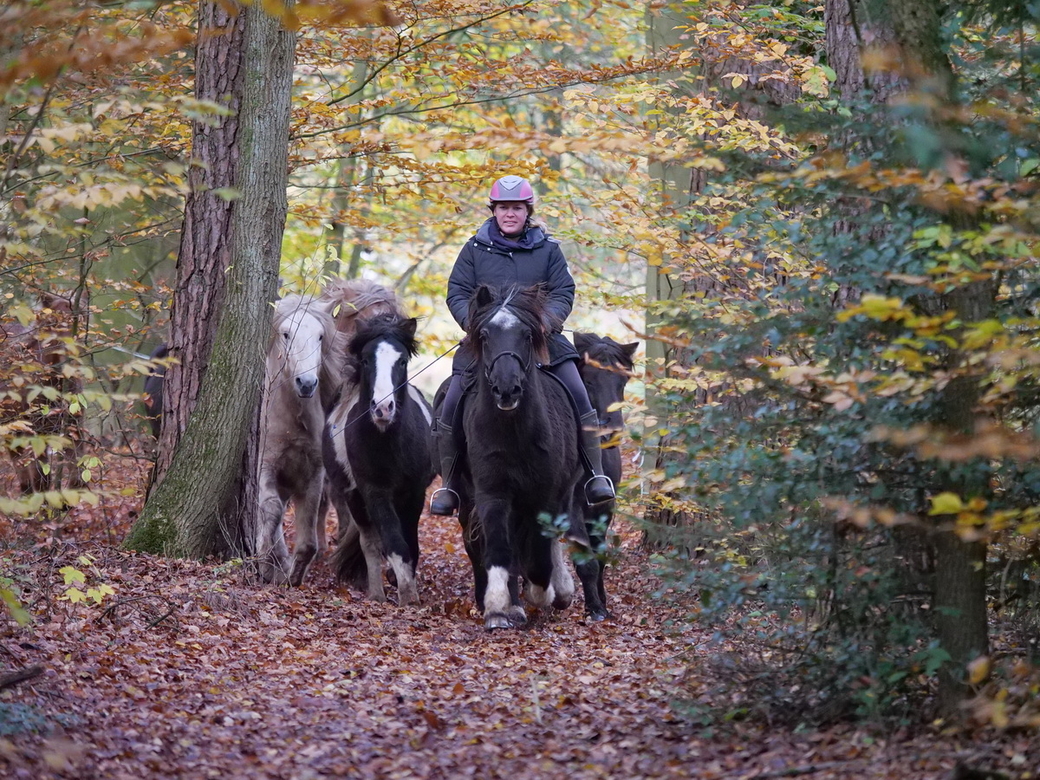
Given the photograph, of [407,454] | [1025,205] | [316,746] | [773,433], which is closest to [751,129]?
[407,454]

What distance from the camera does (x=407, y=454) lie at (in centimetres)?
1007

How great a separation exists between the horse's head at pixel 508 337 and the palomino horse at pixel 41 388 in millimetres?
2791

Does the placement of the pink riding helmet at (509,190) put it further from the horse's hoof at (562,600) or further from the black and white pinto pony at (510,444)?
the horse's hoof at (562,600)

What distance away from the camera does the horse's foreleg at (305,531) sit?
33.7 feet

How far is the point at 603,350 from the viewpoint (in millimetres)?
10695

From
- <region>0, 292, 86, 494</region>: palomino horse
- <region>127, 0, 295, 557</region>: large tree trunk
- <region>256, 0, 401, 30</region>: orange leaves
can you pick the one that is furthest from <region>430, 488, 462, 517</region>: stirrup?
<region>256, 0, 401, 30</region>: orange leaves

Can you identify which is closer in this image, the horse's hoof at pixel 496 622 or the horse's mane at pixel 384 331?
the horse's hoof at pixel 496 622

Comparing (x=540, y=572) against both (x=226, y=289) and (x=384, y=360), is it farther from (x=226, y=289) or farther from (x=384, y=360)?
(x=226, y=289)

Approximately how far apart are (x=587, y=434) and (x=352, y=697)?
136 inches

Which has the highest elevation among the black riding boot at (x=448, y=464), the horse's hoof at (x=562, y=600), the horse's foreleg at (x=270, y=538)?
the black riding boot at (x=448, y=464)

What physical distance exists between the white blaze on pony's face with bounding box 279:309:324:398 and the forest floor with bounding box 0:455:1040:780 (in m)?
1.87

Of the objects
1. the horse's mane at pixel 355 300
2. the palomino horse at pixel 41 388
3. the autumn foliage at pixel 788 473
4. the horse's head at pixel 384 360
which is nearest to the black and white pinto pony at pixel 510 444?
the horse's head at pixel 384 360

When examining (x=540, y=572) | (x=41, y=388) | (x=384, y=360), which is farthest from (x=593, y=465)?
(x=41, y=388)

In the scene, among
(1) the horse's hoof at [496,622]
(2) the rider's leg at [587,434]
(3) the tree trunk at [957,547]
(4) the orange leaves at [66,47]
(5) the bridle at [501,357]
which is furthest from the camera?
(2) the rider's leg at [587,434]
